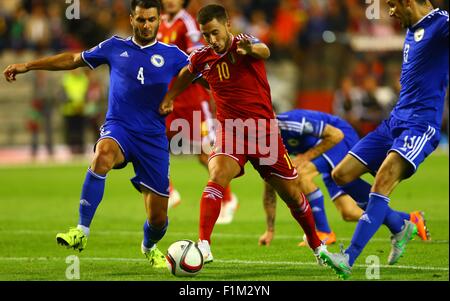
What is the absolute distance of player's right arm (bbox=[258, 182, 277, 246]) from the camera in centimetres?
1126

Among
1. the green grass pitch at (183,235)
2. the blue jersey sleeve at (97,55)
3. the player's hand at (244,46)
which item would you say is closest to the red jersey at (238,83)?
the player's hand at (244,46)

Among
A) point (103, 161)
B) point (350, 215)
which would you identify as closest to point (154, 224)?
point (103, 161)

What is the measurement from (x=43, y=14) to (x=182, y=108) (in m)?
16.1

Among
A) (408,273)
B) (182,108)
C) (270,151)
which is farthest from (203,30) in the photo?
(182,108)

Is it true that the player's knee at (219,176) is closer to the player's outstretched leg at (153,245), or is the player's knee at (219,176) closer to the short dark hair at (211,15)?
the player's outstretched leg at (153,245)

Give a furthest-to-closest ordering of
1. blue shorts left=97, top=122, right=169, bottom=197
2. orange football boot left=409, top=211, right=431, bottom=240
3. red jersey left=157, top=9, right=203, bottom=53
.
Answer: red jersey left=157, top=9, right=203, bottom=53, orange football boot left=409, top=211, right=431, bottom=240, blue shorts left=97, top=122, right=169, bottom=197

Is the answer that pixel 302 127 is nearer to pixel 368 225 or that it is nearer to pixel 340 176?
pixel 340 176

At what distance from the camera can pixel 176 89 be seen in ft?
31.3

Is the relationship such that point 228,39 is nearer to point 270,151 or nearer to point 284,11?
point 270,151

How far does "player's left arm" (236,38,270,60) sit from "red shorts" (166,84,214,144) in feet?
15.3

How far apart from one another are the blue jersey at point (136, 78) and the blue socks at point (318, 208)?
2.40 meters

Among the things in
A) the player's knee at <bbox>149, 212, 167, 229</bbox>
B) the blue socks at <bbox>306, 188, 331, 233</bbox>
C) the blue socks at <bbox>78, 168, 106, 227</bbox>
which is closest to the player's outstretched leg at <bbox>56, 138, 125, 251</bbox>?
the blue socks at <bbox>78, 168, 106, 227</bbox>

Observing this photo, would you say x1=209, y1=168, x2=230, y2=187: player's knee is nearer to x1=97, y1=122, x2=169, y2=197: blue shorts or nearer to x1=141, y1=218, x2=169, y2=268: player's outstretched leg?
x1=97, y1=122, x2=169, y2=197: blue shorts

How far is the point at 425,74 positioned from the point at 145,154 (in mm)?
2610
